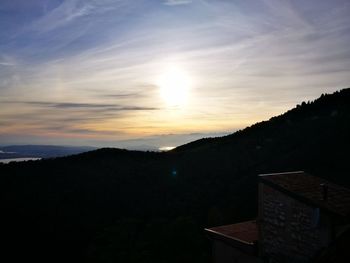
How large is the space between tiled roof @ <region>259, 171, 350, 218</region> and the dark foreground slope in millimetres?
9605

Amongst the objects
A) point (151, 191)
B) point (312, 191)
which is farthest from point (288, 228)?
point (151, 191)

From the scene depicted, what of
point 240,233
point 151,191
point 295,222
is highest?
point 295,222

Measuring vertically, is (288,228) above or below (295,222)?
below

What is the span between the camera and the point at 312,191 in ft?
35.7

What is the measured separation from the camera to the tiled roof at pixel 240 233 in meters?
12.8

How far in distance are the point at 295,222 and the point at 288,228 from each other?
0.33 metres

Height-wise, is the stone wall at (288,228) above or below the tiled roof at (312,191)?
below

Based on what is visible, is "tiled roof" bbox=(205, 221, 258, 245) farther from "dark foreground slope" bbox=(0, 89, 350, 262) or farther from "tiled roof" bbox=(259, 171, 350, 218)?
"dark foreground slope" bbox=(0, 89, 350, 262)

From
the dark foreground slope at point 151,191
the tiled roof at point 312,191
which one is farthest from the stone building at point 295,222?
the dark foreground slope at point 151,191

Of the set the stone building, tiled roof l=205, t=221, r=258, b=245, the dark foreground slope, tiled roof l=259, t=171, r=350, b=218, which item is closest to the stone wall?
the stone building

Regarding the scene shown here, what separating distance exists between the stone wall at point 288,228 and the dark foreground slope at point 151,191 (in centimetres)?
906

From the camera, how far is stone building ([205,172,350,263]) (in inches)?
380

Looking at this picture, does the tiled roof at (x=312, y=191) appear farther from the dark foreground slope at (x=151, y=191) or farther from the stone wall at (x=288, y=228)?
the dark foreground slope at (x=151, y=191)

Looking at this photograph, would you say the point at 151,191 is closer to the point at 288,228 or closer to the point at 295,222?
the point at 288,228
